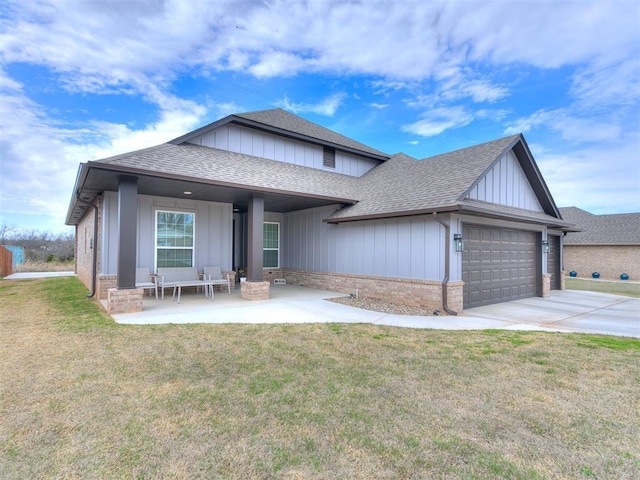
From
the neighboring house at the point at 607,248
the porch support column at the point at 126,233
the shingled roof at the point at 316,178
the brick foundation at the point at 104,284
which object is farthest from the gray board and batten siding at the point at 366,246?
the neighboring house at the point at 607,248

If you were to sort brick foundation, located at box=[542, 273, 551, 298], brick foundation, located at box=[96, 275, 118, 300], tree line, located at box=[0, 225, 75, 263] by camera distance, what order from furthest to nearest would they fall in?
1. tree line, located at box=[0, 225, 75, 263]
2. brick foundation, located at box=[542, 273, 551, 298]
3. brick foundation, located at box=[96, 275, 118, 300]

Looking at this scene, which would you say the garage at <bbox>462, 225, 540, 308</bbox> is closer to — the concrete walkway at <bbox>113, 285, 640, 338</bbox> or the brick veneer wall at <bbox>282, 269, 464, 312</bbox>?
the concrete walkway at <bbox>113, 285, 640, 338</bbox>

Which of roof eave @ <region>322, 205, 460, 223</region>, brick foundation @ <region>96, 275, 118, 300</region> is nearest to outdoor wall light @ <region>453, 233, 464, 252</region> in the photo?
roof eave @ <region>322, 205, 460, 223</region>

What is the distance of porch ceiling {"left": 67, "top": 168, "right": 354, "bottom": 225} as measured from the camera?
8146mm

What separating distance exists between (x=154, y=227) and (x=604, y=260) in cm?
2690

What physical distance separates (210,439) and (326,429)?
0.98 metres

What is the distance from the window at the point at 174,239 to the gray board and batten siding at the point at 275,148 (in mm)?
2616

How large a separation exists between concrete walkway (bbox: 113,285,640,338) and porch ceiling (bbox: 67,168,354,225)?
3.26 m

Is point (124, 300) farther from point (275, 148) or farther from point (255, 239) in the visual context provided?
point (275, 148)

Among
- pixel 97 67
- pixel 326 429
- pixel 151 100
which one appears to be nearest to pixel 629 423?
pixel 326 429

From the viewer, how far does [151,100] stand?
51.1 feet

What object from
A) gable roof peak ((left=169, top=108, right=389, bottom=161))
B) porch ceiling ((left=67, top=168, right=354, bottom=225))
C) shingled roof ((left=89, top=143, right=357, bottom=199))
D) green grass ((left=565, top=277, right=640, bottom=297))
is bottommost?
green grass ((left=565, top=277, right=640, bottom=297))

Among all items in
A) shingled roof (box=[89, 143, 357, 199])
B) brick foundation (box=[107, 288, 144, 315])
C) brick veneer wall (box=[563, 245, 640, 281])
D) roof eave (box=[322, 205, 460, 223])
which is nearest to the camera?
brick foundation (box=[107, 288, 144, 315])

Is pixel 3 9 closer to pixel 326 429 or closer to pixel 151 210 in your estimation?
pixel 151 210
